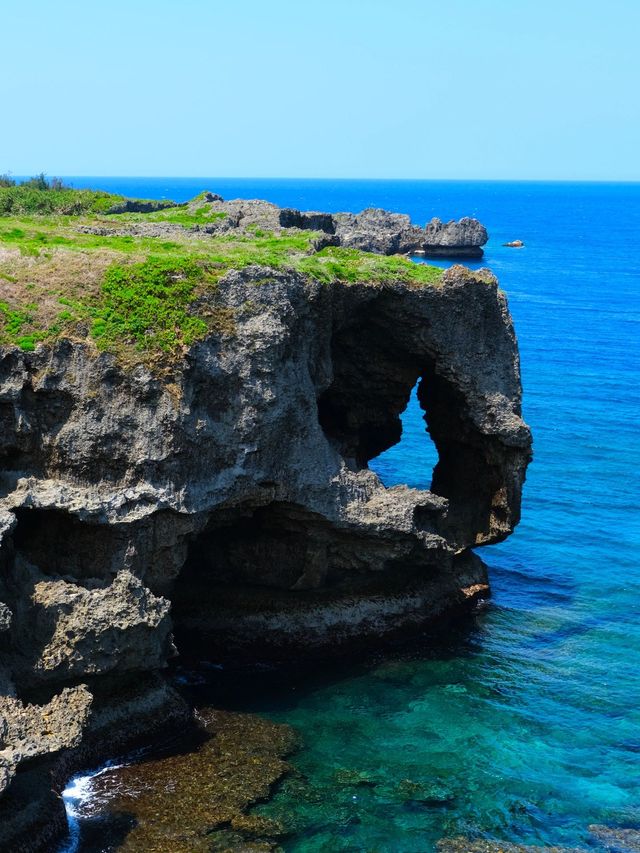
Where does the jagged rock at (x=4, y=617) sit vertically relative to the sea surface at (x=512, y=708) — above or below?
above

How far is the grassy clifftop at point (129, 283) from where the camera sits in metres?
25.3

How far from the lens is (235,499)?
27.3m

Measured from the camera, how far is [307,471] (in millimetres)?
28219

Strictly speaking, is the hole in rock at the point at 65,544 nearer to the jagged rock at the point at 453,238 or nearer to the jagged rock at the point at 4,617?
the jagged rock at the point at 4,617

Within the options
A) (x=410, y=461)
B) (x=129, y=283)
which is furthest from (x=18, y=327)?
(x=410, y=461)

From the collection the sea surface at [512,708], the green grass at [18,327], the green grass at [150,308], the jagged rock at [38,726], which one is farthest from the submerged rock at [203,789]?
A: the green grass at [18,327]

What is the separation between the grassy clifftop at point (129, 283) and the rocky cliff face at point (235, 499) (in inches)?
17.9

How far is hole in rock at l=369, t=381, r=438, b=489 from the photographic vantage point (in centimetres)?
4697

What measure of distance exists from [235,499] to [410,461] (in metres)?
24.8

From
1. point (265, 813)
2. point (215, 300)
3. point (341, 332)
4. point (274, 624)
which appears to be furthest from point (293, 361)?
point (265, 813)

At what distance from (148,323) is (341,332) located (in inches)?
353

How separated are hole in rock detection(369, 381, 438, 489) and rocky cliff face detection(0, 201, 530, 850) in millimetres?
10321

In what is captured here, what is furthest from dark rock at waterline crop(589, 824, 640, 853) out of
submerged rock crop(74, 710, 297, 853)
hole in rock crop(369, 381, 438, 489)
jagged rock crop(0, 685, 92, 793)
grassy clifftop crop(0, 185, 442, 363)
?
hole in rock crop(369, 381, 438, 489)

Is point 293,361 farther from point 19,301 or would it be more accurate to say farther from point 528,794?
point 528,794
